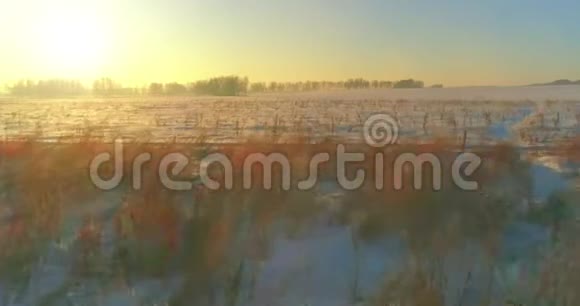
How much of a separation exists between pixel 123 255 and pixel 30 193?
4.68ft

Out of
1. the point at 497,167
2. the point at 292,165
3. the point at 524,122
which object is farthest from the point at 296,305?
the point at 524,122

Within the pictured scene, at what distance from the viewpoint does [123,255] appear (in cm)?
415

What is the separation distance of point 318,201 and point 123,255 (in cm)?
168

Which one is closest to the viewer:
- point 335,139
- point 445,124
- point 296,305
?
point 296,305

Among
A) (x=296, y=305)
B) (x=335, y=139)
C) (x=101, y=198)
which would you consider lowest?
(x=296, y=305)

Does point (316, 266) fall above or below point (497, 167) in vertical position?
below

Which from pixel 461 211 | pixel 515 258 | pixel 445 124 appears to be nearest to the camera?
pixel 515 258

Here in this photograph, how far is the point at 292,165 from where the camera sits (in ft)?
18.5

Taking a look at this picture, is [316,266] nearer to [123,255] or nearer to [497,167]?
[123,255]

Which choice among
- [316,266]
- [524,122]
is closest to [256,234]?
[316,266]

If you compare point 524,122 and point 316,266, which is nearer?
point 316,266

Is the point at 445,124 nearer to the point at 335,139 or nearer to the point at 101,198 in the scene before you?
the point at 335,139

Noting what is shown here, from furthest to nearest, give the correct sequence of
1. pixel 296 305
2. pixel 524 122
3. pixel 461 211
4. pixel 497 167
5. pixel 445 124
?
pixel 524 122 < pixel 445 124 < pixel 497 167 < pixel 461 211 < pixel 296 305

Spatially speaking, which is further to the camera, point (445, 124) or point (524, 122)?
point (524, 122)
